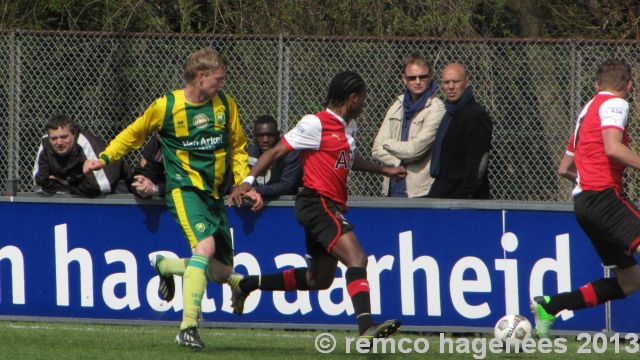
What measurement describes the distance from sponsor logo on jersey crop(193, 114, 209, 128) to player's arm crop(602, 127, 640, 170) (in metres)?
2.73

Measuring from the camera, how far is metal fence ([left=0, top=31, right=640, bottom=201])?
1055 cm

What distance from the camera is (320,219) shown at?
7.10 metres

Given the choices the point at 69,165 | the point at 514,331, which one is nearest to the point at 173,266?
the point at 69,165

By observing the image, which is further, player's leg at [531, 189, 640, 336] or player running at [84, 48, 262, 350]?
player running at [84, 48, 262, 350]

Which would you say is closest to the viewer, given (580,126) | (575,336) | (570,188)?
(580,126)

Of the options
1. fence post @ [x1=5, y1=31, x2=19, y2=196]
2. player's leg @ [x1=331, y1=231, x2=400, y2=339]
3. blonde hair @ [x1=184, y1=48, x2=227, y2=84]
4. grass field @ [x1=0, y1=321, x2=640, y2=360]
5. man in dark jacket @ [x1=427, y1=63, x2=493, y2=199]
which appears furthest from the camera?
fence post @ [x1=5, y1=31, x2=19, y2=196]

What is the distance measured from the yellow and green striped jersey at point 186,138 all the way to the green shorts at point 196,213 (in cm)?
6

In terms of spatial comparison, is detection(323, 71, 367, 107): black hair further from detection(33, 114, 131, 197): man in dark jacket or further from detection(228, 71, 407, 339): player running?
detection(33, 114, 131, 197): man in dark jacket

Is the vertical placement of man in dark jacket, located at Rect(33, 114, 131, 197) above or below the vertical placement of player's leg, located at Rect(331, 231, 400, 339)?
above

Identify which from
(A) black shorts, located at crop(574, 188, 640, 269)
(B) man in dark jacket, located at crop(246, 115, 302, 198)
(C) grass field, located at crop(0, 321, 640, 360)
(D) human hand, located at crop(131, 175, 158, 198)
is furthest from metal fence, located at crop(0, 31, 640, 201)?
(A) black shorts, located at crop(574, 188, 640, 269)

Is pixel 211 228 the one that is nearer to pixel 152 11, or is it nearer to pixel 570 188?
pixel 570 188

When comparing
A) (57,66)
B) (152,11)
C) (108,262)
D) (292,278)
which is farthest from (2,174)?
(292,278)

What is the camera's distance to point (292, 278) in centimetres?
764

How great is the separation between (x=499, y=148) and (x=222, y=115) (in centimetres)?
405
